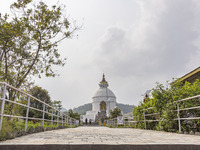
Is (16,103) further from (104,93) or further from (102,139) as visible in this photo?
(104,93)

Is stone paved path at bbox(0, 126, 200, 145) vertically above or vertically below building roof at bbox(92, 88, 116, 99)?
below

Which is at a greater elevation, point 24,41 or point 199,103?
point 24,41

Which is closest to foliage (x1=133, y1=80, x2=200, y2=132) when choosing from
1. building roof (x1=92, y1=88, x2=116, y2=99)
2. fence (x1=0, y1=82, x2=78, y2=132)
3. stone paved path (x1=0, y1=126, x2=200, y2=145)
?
stone paved path (x1=0, y1=126, x2=200, y2=145)

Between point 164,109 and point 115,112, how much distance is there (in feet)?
87.4

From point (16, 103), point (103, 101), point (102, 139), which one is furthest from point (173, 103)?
point (103, 101)

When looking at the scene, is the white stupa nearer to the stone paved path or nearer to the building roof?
the building roof

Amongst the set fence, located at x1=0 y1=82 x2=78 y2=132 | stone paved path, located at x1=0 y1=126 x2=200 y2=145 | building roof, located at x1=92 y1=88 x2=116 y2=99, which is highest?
building roof, located at x1=92 y1=88 x2=116 y2=99

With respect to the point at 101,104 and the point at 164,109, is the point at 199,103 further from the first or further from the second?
the point at 101,104

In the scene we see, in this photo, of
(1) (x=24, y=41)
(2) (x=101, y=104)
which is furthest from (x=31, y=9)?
(2) (x=101, y=104)

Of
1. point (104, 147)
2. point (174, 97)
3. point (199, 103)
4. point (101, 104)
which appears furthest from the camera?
point (101, 104)

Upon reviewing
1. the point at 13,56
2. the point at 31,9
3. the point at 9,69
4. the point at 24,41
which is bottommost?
the point at 9,69

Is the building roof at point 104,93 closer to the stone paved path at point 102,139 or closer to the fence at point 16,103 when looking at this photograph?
the fence at point 16,103

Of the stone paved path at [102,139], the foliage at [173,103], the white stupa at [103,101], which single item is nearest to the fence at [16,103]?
the stone paved path at [102,139]

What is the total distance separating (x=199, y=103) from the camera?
562cm
